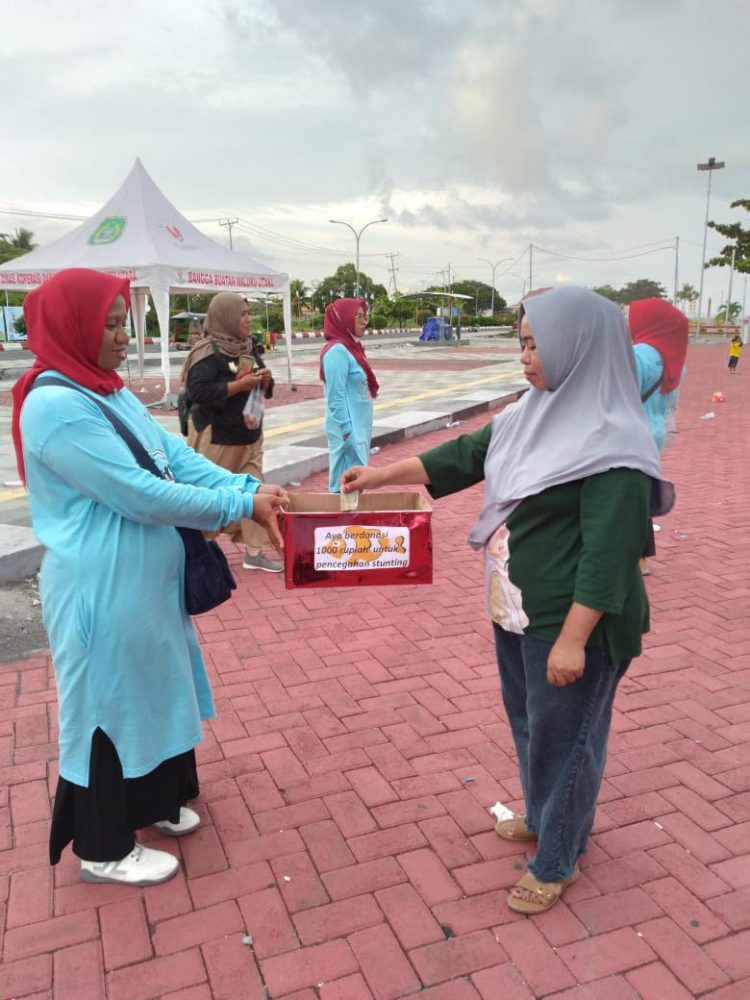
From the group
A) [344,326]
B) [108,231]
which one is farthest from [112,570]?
[108,231]

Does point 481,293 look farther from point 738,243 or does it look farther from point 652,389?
point 652,389

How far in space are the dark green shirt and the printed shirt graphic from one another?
0.11 ft

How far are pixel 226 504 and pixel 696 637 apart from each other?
118 inches

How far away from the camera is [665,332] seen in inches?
181

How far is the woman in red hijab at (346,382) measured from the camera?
553 centimetres

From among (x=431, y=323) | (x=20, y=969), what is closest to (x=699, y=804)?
(x=20, y=969)

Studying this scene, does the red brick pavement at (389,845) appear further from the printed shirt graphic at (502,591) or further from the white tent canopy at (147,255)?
the white tent canopy at (147,255)

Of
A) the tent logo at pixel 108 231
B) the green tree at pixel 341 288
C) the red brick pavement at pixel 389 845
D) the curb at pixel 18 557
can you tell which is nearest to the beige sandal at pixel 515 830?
the red brick pavement at pixel 389 845

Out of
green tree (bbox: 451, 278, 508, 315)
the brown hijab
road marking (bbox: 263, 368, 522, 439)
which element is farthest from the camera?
green tree (bbox: 451, 278, 508, 315)

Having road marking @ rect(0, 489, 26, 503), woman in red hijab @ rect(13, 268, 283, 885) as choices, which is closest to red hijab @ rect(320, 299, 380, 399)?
road marking @ rect(0, 489, 26, 503)

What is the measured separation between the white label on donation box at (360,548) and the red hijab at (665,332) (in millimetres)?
2865

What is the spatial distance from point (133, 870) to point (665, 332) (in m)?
3.95

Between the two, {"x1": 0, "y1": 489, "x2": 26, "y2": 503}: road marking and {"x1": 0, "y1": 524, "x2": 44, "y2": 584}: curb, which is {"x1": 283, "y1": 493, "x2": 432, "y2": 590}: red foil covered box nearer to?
{"x1": 0, "y1": 524, "x2": 44, "y2": 584}: curb

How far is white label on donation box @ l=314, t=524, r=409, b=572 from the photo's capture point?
7.70 ft
